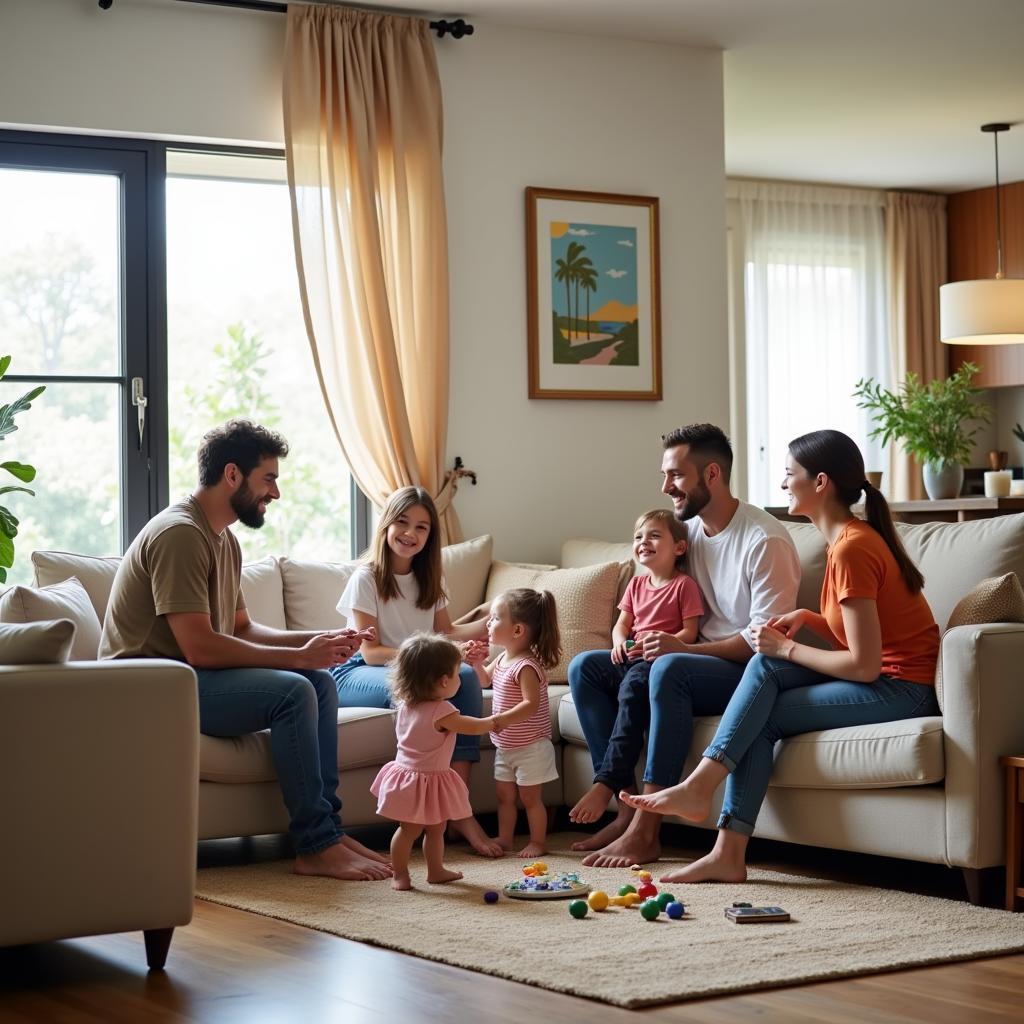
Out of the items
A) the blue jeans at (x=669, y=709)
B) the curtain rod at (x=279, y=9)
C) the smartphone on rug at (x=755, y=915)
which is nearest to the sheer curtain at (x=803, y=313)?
the curtain rod at (x=279, y=9)

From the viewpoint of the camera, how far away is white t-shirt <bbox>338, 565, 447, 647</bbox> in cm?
443

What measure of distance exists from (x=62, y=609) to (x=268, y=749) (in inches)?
26.5

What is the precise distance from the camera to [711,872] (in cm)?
362

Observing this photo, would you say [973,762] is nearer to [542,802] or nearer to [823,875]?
[823,875]

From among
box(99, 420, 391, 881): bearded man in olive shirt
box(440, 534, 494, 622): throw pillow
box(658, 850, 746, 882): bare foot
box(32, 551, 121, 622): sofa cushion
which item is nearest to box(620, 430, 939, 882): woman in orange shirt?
box(658, 850, 746, 882): bare foot

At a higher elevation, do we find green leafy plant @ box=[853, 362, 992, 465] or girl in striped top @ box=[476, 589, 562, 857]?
green leafy plant @ box=[853, 362, 992, 465]

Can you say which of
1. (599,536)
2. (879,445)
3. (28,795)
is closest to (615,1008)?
(28,795)

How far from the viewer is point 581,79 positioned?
18.7 feet

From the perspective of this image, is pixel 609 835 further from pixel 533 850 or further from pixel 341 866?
pixel 341 866

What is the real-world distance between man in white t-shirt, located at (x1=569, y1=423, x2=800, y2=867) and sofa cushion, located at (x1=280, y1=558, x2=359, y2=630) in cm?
94

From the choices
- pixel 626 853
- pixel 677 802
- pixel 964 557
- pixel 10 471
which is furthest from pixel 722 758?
pixel 10 471

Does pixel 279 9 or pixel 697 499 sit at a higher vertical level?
pixel 279 9

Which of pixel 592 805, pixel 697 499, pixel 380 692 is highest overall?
pixel 697 499

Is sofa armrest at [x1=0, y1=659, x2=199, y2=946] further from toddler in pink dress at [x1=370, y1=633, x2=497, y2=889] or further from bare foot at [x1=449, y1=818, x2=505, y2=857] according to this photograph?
bare foot at [x1=449, y1=818, x2=505, y2=857]
